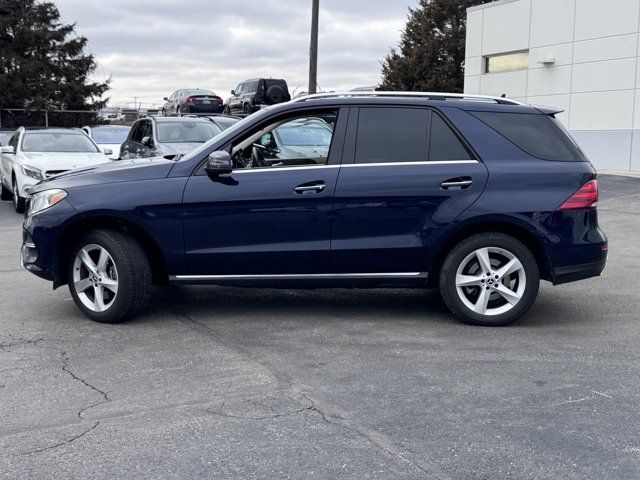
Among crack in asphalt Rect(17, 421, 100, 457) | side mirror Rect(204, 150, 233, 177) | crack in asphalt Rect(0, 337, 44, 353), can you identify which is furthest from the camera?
side mirror Rect(204, 150, 233, 177)

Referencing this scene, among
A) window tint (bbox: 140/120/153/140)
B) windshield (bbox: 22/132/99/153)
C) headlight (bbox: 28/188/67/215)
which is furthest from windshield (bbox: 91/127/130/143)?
headlight (bbox: 28/188/67/215)

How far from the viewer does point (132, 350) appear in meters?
5.50

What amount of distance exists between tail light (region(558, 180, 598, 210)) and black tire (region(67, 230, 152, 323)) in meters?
3.31

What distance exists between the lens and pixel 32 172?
14008 mm

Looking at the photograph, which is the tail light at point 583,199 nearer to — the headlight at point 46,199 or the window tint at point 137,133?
the headlight at point 46,199

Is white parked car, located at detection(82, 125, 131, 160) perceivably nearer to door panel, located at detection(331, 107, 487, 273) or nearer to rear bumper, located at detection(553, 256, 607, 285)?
door panel, located at detection(331, 107, 487, 273)

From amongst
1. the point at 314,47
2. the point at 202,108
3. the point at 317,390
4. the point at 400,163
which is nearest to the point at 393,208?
the point at 400,163

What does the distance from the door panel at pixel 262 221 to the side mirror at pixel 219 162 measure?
4.8 inches

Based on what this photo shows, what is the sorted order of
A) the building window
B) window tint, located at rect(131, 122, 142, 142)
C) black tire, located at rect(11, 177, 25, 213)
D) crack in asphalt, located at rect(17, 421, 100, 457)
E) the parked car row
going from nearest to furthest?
1. crack in asphalt, located at rect(17, 421, 100, 457)
2. black tire, located at rect(11, 177, 25, 213)
3. window tint, located at rect(131, 122, 142, 142)
4. the building window
5. the parked car row

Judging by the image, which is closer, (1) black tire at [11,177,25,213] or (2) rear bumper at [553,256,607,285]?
(2) rear bumper at [553,256,607,285]

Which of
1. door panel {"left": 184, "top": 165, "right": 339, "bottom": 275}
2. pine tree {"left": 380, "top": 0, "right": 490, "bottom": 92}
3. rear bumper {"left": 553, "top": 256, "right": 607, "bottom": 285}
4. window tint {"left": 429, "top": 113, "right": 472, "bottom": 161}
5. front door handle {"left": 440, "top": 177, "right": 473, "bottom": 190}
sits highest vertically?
pine tree {"left": 380, "top": 0, "right": 490, "bottom": 92}

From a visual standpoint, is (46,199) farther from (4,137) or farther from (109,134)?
(4,137)

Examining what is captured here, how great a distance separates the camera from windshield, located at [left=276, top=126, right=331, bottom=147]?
20.8 feet

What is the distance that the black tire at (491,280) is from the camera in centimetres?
604
